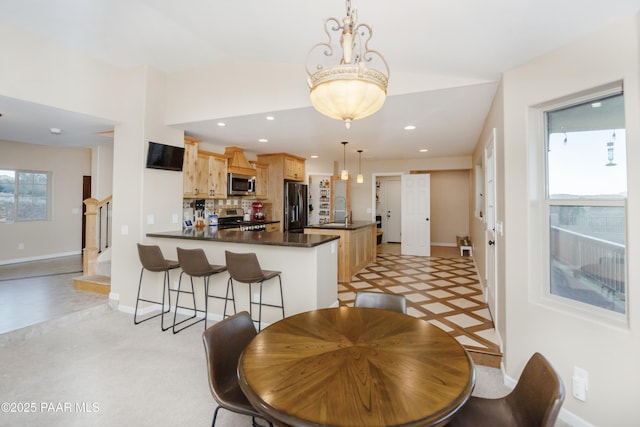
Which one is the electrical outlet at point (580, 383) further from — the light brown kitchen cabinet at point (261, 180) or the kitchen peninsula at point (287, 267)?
the light brown kitchen cabinet at point (261, 180)

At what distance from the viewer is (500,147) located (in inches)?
102

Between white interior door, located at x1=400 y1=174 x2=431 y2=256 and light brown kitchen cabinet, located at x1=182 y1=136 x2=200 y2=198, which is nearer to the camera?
light brown kitchen cabinet, located at x1=182 y1=136 x2=200 y2=198

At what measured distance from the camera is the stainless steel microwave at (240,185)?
18.2 feet

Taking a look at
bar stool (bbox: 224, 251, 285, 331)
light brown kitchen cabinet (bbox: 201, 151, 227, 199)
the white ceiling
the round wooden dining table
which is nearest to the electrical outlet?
the round wooden dining table

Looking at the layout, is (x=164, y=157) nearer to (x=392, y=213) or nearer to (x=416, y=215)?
(x=416, y=215)

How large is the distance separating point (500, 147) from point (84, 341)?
14.5 feet

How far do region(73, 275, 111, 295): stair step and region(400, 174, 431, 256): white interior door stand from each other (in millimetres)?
6076

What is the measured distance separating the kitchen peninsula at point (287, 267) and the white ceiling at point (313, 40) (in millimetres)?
1548

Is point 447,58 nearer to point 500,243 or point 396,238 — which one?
point 500,243

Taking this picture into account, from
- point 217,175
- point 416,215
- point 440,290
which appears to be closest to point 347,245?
point 440,290

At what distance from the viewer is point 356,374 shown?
1179 millimetres

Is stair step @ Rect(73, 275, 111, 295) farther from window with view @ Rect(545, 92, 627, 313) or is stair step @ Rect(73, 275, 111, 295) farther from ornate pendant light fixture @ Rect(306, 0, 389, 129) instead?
window with view @ Rect(545, 92, 627, 313)

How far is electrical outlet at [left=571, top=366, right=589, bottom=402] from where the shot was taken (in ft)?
5.95

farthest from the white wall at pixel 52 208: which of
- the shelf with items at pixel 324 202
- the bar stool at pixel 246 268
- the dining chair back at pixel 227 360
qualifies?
the dining chair back at pixel 227 360
